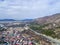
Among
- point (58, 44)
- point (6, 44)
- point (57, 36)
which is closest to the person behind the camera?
point (6, 44)

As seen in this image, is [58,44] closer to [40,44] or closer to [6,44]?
[40,44]

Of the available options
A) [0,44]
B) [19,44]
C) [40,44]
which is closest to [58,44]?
[40,44]

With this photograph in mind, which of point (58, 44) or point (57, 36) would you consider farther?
point (57, 36)

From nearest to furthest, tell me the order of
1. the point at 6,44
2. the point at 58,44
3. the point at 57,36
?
the point at 6,44 → the point at 58,44 → the point at 57,36

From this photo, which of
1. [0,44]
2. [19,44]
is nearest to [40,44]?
[19,44]

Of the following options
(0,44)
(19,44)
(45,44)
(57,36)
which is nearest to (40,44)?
(45,44)

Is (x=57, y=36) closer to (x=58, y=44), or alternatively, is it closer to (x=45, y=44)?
(x=58, y=44)

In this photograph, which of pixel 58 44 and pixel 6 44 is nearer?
pixel 6 44

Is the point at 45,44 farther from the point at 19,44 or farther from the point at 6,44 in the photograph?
the point at 6,44
